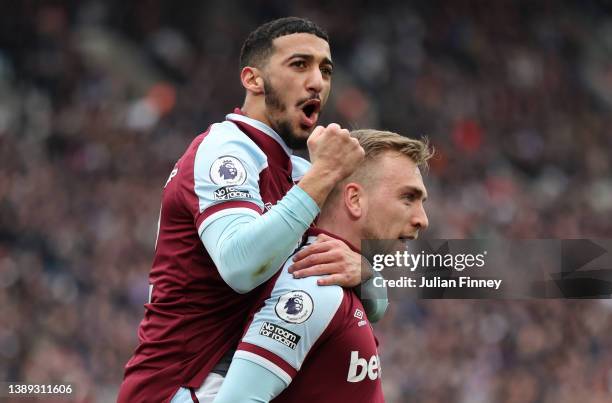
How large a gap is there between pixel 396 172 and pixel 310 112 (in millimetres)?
453

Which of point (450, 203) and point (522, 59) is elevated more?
point (522, 59)

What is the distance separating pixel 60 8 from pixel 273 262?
1231cm

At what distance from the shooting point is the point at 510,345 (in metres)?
10.2

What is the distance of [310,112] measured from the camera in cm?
345

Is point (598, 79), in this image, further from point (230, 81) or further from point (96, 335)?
point (96, 335)

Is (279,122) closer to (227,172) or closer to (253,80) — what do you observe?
(253,80)

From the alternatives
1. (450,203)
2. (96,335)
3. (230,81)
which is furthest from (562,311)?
(230,81)

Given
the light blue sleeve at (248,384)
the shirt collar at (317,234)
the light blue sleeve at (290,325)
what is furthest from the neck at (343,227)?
the light blue sleeve at (248,384)

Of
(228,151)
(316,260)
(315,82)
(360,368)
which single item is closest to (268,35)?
(315,82)

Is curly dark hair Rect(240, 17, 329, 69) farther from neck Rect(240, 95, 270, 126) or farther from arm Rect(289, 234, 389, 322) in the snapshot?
arm Rect(289, 234, 389, 322)

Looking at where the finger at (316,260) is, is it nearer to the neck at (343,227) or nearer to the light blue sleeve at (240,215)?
the light blue sleeve at (240,215)

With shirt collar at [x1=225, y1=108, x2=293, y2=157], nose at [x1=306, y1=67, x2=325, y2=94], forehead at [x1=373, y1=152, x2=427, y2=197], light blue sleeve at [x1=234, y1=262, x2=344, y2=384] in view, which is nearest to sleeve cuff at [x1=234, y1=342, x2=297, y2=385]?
light blue sleeve at [x1=234, y1=262, x2=344, y2=384]

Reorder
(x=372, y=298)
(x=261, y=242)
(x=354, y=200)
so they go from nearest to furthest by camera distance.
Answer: (x=261, y=242)
(x=354, y=200)
(x=372, y=298)

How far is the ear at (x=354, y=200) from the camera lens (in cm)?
310
